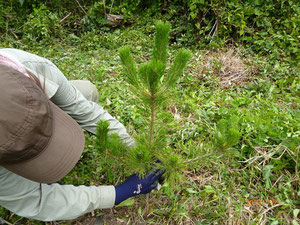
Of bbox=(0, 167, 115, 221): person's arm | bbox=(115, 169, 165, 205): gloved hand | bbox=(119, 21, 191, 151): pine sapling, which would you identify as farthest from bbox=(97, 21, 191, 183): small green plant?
bbox=(0, 167, 115, 221): person's arm

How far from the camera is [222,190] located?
178cm

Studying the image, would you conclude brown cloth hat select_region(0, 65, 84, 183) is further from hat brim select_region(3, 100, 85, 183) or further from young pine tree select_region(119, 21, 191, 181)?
young pine tree select_region(119, 21, 191, 181)

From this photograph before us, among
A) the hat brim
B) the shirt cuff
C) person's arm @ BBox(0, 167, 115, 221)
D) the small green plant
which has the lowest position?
the shirt cuff

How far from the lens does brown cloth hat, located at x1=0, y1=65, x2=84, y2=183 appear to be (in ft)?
3.04

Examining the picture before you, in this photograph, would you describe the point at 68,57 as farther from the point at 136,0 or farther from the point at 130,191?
the point at 130,191

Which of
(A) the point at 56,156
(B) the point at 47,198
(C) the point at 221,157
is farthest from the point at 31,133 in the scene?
(C) the point at 221,157

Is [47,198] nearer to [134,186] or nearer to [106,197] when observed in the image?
[106,197]

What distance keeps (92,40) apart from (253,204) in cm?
386

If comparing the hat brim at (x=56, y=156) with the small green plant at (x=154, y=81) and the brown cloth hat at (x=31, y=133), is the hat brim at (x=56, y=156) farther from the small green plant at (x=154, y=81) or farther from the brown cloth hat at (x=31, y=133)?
the small green plant at (x=154, y=81)

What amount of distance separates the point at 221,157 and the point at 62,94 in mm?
1247

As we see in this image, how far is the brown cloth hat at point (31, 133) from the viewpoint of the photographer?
0.93 m

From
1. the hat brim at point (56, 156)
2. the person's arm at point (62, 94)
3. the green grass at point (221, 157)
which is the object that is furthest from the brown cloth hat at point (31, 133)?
the green grass at point (221, 157)

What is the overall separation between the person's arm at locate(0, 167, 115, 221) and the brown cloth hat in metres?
0.20

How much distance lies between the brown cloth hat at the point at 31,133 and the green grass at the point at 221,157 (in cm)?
67
